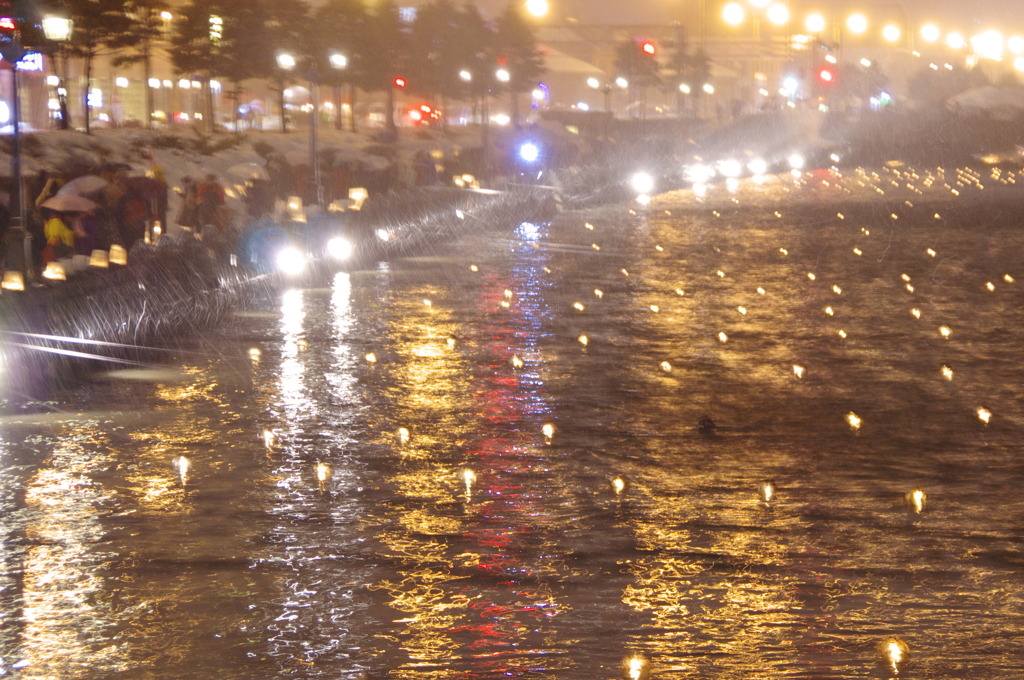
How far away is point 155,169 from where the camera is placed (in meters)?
25.4

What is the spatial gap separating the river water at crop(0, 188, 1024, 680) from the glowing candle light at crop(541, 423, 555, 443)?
1.4 inches

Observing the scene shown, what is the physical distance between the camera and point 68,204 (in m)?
16.8

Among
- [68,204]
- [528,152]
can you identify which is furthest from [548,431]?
[528,152]

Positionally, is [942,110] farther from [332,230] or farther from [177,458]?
[177,458]

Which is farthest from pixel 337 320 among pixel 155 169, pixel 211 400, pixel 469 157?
pixel 469 157

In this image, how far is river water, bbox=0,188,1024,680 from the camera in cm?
539

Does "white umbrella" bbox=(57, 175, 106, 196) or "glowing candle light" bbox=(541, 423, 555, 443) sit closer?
"glowing candle light" bbox=(541, 423, 555, 443)

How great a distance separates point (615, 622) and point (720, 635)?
0.45 meters

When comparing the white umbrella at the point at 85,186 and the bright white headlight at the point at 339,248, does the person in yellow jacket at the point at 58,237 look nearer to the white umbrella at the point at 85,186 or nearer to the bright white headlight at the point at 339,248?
the white umbrella at the point at 85,186

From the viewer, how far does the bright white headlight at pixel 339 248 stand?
2074 centimetres

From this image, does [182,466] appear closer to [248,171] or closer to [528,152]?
[248,171]

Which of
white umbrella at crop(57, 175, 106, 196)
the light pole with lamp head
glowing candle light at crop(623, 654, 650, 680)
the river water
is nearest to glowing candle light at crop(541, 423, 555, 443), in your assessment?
the river water

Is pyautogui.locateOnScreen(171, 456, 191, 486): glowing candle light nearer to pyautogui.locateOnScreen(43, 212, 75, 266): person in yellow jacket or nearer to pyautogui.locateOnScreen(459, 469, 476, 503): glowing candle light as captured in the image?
pyautogui.locateOnScreen(459, 469, 476, 503): glowing candle light

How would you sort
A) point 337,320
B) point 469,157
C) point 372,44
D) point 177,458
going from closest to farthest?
point 177,458 < point 337,320 < point 469,157 < point 372,44
